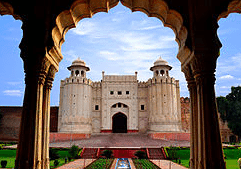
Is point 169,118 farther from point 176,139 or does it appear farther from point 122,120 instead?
point 122,120

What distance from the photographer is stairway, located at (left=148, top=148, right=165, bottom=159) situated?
14.6 m

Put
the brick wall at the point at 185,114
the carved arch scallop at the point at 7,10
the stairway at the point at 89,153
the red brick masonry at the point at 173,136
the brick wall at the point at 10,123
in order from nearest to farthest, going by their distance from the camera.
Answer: the carved arch scallop at the point at 7,10 < the stairway at the point at 89,153 < the red brick masonry at the point at 173,136 < the brick wall at the point at 10,123 < the brick wall at the point at 185,114

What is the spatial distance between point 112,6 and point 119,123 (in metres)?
27.2

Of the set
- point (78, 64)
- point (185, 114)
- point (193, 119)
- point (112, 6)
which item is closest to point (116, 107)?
point (78, 64)

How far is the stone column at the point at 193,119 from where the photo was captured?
12.6ft

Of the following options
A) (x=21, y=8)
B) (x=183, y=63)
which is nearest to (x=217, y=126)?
(x=183, y=63)

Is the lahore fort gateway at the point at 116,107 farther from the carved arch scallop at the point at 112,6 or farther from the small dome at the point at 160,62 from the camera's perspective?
the carved arch scallop at the point at 112,6

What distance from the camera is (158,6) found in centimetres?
423

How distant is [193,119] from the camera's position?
157 inches

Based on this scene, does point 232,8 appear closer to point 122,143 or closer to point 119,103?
point 122,143

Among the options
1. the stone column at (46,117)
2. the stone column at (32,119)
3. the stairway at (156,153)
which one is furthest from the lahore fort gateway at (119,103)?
the stone column at (32,119)

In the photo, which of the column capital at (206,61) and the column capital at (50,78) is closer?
the column capital at (206,61)

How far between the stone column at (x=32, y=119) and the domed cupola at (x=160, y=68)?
2581 cm

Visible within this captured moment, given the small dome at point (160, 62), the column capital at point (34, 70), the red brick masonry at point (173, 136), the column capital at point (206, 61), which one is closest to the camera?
the column capital at point (206, 61)
